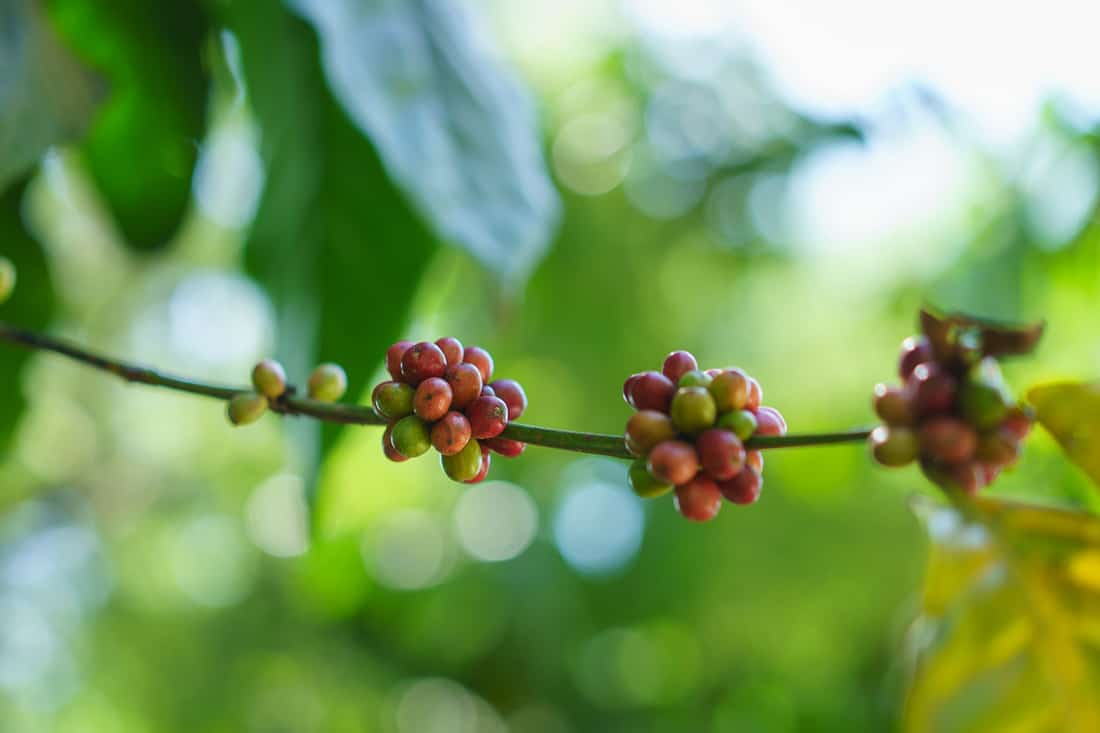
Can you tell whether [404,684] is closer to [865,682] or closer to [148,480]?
[865,682]

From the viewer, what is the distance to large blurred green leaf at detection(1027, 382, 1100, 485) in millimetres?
308

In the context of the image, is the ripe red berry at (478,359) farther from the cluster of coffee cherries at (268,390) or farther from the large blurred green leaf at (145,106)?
the large blurred green leaf at (145,106)

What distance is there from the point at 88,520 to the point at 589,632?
1.63 meters

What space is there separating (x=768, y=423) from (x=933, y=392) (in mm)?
50

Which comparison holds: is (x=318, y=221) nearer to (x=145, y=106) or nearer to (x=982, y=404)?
(x=145, y=106)

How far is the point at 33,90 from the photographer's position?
0.48 metres

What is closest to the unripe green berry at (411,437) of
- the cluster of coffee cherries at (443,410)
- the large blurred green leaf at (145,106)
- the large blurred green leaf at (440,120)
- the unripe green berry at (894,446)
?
the cluster of coffee cherries at (443,410)

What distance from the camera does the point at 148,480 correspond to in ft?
9.10

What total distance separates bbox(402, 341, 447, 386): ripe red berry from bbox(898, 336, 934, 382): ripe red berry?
0.15 m

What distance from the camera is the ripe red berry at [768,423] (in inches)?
10.4

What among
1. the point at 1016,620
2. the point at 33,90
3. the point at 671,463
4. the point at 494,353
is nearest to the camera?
the point at 671,463

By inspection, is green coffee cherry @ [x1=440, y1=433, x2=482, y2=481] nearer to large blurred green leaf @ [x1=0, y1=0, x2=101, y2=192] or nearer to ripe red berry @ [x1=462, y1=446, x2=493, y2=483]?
ripe red berry @ [x1=462, y1=446, x2=493, y2=483]

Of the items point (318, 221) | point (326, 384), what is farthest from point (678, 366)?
point (318, 221)

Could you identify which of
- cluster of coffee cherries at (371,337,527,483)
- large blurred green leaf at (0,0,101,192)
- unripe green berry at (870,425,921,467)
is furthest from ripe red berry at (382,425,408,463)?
large blurred green leaf at (0,0,101,192)
